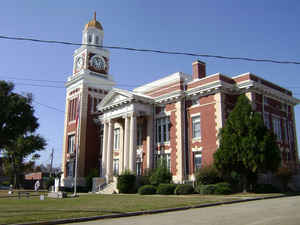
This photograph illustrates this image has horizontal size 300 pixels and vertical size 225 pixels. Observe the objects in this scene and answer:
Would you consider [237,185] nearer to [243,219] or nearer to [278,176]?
[278,176]

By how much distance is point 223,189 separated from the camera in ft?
81.4

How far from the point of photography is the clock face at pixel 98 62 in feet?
155

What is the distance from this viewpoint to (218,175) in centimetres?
A: 2691

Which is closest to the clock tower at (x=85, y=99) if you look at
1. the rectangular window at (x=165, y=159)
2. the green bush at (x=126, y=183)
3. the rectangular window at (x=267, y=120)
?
the green bush at (x=126, y=183)

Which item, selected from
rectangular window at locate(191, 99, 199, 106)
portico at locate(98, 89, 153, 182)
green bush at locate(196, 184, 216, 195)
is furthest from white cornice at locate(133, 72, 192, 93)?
green bush at locate(196, 184, 216, 195)

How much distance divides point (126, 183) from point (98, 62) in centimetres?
2200

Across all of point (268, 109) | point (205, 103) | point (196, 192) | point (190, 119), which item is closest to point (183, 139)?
point (190, 119)

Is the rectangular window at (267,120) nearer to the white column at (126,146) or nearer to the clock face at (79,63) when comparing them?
the white column at (126,146)

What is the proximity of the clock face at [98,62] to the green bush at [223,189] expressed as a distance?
28.0 m

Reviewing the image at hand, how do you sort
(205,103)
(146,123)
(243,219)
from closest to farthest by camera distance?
(243,219) < (205,103) < (146,123)

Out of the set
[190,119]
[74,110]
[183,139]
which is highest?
[74,110]

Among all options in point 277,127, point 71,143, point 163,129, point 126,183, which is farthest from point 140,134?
point 277,127

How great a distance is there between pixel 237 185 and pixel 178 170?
659cm

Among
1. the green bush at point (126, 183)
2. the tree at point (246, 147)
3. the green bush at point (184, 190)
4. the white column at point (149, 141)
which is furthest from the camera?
the white column at point (149, 141)
